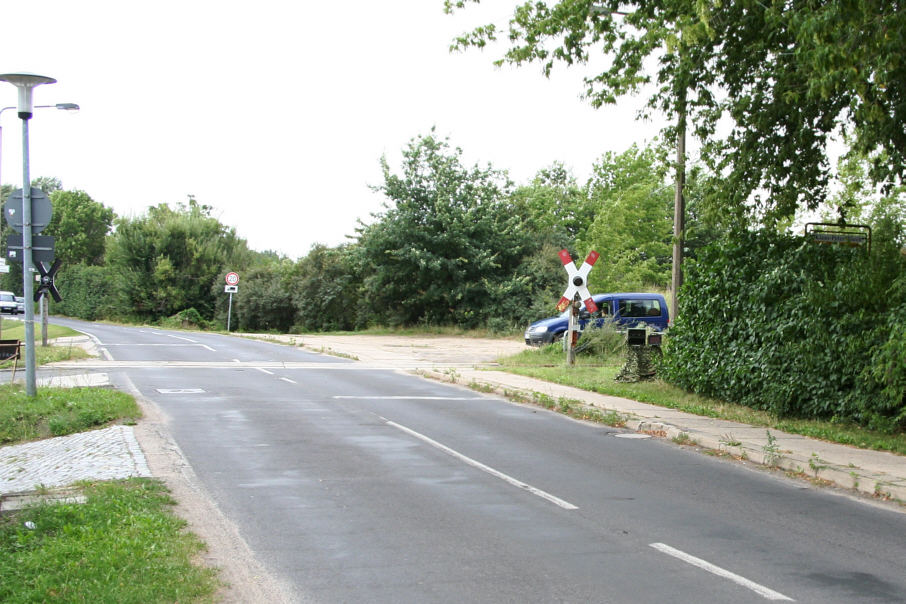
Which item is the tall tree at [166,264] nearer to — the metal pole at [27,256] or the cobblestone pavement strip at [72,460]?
the metal pole at [27,256]

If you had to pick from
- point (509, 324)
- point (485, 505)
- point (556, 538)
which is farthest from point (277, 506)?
point (509, 324)

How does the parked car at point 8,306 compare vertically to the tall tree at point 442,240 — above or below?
below

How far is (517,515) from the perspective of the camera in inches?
272

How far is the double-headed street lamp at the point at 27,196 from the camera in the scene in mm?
12138

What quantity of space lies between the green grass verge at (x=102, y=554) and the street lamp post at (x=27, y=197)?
22.8 feet

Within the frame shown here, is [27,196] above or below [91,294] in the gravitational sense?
above

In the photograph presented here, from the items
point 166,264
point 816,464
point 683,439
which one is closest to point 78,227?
point 166,264

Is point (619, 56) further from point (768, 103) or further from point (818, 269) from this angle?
point (818, 269)

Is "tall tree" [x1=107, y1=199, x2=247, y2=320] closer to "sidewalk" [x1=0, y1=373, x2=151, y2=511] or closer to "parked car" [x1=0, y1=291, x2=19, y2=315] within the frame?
"parked car" [x1=0, y1=291, x2=19, y2=315]

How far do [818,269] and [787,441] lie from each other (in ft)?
9.74

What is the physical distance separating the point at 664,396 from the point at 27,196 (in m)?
11.1

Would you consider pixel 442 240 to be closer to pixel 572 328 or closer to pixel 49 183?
pixel 572 328

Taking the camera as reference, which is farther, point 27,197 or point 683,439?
point 27,197

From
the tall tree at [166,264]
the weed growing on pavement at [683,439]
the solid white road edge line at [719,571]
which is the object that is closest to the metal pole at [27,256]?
the weed growing on pavement at [683,439]
